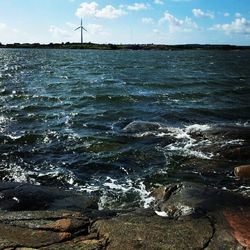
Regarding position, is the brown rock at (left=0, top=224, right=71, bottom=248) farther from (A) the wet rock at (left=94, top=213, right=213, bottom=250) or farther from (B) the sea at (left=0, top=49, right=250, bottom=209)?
(B) the sea at (left=0, top=49, right=250, bottom=209)

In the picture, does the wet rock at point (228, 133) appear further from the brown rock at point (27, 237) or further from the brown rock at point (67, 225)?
the brown rock at point (27, 237)

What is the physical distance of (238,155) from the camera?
17.5 metres

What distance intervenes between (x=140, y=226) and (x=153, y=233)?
443 mm

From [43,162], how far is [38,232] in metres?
9.30

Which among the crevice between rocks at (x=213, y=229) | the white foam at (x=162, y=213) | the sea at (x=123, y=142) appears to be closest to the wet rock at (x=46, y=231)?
the crevice between rocks at (x=213, y=229)

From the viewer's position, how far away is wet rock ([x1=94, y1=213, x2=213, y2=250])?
25.6ft

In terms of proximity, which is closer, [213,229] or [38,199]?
[213,229]

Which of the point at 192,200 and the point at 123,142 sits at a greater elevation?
the point at 192,200

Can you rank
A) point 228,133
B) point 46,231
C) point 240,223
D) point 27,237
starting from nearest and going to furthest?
1. point 27,237
2. point 46,231
3. point 240,223
4. point 228,133

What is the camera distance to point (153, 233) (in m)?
8.17

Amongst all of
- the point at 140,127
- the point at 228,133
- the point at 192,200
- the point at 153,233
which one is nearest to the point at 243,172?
the point at 192,200

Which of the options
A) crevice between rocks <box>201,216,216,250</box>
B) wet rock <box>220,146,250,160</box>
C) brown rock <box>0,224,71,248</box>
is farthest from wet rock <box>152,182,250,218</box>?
wet rock <box>220,146,250,160</box>

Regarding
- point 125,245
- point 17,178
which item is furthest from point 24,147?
point 125,245

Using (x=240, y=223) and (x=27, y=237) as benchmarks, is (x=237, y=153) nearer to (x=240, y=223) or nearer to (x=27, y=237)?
(x=240, y=223)
